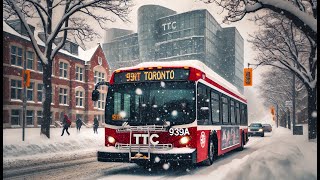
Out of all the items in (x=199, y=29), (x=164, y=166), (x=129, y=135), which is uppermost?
(x=199, y=29)

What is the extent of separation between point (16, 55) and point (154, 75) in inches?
1286

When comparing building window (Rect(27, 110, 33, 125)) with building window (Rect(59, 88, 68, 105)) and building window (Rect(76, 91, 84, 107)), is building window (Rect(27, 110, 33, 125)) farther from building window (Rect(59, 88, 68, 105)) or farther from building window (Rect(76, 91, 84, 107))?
building window (Rect(76, 91, 84, 107))

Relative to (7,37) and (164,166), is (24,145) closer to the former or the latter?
(164,166)

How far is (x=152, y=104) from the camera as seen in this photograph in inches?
432

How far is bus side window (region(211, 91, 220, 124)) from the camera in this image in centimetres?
1308

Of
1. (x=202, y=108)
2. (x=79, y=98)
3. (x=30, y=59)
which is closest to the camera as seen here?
(x=202, y=108)

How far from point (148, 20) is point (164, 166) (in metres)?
40.6

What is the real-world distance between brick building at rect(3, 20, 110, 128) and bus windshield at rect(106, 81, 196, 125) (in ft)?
79.5

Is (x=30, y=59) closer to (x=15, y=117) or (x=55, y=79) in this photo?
(x=55, y=79)

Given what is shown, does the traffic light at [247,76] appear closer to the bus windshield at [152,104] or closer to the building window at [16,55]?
the bus windshield at [152,104]

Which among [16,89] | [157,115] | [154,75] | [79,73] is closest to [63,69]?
[79,73]

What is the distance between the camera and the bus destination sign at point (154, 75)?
1118 centimetres

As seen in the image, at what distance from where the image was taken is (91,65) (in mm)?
54719

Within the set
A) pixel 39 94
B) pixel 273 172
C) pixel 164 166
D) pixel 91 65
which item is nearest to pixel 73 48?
pixel 91 65
